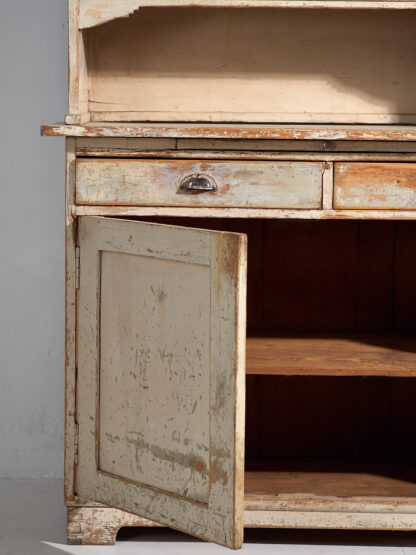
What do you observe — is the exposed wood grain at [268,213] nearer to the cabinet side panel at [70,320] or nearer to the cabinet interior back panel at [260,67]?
the cabinet side panel at [70,320]

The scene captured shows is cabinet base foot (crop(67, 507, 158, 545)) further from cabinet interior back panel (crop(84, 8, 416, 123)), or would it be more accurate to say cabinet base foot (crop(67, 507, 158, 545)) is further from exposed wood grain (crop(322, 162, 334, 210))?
cabinet interior back panel (crop(84, 8, 416, 123))

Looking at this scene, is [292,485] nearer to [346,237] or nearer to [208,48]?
[346,237]

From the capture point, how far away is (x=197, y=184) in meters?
2.38

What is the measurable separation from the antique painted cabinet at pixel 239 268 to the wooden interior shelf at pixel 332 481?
12 millimetres

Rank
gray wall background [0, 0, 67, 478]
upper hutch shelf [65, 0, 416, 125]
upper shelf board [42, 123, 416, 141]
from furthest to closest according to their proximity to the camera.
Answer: gray wall background [0, 0, 67, 478] → upper hutch shelf [65, 0, 416, 125] → upper shelf board [42, 123, 416, 141]

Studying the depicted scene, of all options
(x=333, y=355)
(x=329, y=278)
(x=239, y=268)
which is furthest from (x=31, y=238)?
(x=239, y=268)

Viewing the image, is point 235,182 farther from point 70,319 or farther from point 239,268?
point 70,319

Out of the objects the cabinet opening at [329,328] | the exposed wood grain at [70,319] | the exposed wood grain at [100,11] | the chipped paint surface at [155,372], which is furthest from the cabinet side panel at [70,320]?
the cabinet opening at [329,328]

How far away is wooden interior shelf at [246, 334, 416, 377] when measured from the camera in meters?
2.51

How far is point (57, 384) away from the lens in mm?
3170

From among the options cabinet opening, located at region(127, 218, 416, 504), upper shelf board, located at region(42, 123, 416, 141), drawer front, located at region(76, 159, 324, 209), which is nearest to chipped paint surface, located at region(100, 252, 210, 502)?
drawer front, located at region(76, 159, 324, 209)

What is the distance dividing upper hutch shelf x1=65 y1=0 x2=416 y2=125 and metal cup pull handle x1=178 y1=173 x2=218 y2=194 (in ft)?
1.88

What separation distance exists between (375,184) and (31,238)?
4.12ft

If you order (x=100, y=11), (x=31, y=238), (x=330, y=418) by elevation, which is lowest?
(x=330, y=418)
